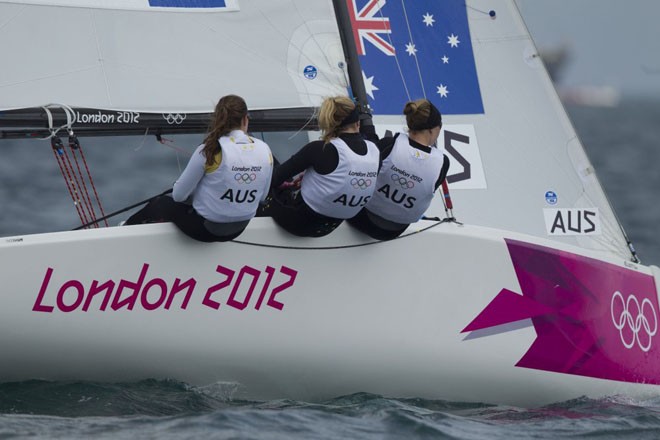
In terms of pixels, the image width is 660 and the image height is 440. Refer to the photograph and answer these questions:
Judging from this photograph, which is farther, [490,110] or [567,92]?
[567,92]

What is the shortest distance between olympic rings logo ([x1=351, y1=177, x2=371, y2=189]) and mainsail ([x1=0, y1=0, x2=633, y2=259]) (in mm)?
556

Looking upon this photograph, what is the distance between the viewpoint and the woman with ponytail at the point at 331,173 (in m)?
4.18

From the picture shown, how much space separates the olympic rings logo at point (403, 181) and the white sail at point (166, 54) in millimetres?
528

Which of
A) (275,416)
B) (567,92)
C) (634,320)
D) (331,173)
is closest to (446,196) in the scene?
(331,173)

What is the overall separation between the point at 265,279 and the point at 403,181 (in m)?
0.57

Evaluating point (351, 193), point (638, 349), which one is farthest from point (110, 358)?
point (638, 349)

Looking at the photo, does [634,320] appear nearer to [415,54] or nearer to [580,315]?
[580,315]

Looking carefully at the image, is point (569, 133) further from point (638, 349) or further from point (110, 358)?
point (110, 358)

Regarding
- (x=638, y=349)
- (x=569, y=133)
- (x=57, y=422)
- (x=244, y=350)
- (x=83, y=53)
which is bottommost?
(x=57, y=422)

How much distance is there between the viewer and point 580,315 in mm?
4879

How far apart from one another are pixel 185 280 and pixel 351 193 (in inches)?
23.3

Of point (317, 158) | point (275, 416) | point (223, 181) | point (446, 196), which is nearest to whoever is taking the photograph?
point (275, 416)

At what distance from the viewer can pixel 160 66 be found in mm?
4562

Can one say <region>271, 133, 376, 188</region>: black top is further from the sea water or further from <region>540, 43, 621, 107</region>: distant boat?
<region>540, 43, 621, 107</region>: distant boat
